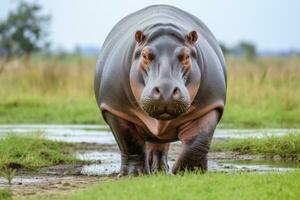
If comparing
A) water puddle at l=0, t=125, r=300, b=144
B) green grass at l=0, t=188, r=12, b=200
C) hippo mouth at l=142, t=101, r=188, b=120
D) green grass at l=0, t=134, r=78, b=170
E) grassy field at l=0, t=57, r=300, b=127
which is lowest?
green grass at l=0, t=188, r=12, b=200

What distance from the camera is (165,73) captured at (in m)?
6.44

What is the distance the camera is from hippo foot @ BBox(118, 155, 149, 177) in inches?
299

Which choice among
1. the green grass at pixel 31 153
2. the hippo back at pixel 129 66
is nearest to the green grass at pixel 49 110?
the green grass at pixel 31 153

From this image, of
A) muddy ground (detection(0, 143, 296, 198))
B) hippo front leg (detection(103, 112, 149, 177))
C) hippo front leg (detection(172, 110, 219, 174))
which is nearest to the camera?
muddy ground (detection(0, 143, 296, 198))

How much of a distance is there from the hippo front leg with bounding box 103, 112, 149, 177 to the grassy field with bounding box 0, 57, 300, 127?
6250 millimetres

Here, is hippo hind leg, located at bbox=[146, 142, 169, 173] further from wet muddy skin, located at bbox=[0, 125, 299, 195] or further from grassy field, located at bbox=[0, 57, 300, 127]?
grassy field, located at bbox=[0, 57, 300, 127]

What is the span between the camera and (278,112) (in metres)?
14.8

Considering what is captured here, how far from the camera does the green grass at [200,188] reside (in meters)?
5.81

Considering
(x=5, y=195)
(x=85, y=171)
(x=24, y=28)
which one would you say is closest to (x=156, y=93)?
(x=5, y=195)

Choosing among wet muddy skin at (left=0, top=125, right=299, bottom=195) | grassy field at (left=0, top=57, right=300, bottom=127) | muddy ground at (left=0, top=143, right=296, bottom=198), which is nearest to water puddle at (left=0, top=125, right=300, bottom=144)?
wet muddy skin at (left=0, top=125, right=299, bottom=195)

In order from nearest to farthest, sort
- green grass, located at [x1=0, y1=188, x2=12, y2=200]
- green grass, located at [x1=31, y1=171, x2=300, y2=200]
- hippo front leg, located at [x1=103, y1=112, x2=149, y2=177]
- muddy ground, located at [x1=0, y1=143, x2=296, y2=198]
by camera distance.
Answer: green grass, located at [x1=31, y1=171, x2=300, y2=200], green grass, located at [x1=0, y1=188, x2=12, y2=200], muddy ground, located at [x1=0, y1=143, x2=296, y2=198], hippo front leg, located at [x1=103, y1=112, x2=149, y2=177]

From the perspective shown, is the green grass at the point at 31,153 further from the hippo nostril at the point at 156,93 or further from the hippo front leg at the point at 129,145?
the hippo nostril at the point at 156,93

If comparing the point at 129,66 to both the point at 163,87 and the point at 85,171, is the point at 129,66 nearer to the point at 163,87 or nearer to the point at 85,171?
the point at 163,87

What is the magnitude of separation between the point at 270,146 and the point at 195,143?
8.57 ft
